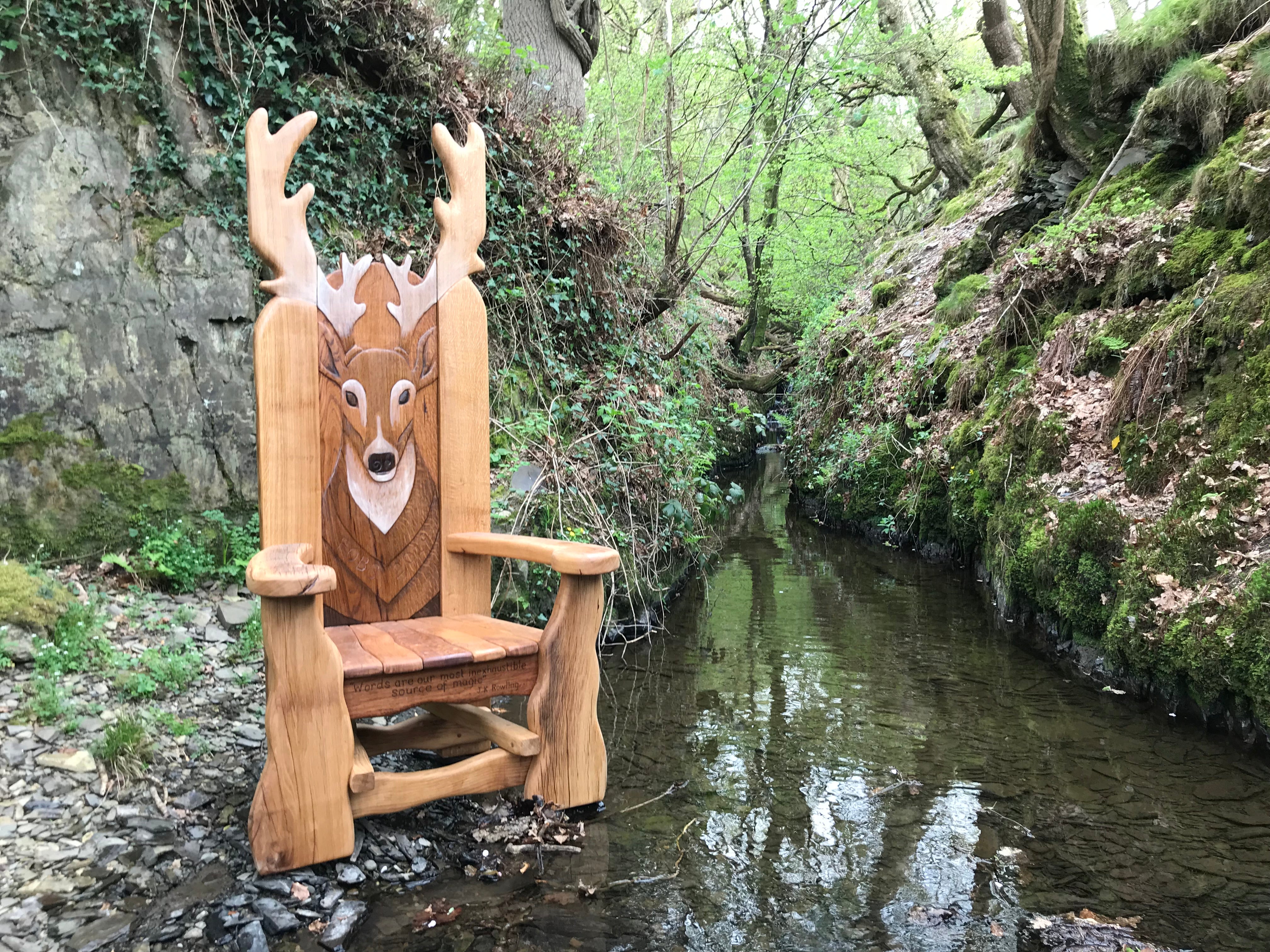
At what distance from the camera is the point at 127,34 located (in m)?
4.45

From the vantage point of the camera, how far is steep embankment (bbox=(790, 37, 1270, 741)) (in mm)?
3732

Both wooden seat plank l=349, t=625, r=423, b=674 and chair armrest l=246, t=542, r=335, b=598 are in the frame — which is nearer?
chair armrest l=246, t=542, r=335, b=598

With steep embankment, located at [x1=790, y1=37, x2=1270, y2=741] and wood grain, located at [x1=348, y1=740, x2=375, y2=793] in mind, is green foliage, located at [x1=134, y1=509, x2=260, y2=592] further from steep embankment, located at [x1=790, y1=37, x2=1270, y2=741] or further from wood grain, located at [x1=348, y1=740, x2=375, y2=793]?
steep embankment, located at [x1=790, y1=37, x2=1270, y2=741]

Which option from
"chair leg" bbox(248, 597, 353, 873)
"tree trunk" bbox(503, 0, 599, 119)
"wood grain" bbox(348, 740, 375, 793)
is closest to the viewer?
"chair leg" bbox(248, 597, 353, 873)

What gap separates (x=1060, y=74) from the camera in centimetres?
727

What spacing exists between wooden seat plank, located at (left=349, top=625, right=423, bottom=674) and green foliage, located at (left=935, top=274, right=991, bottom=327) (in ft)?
23.9

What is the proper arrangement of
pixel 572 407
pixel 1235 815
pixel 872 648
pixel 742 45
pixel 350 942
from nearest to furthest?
pixel 350 942 → pixel 1235 815 → pixel 872 648 → pixel 572 407 → pixel 742 45

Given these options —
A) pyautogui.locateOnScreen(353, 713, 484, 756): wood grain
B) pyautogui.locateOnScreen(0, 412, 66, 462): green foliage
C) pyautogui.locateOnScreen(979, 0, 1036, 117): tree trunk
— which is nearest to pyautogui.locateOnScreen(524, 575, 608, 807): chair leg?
pyautogui.locateOnScreen(353, 713, 484, 756): wood grain

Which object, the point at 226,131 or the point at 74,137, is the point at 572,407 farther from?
the point at 74,137

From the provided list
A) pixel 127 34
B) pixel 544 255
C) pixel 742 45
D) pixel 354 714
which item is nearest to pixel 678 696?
pixel 354 714

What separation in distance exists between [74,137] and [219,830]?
3882 millimetres

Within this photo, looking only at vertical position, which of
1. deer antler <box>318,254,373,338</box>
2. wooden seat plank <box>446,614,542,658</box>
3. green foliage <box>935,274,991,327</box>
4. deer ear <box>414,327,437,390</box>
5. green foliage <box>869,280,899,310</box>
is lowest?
wooden seat plank <box>446,614,542,658</box>

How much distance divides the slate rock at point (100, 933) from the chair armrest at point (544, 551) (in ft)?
4.59

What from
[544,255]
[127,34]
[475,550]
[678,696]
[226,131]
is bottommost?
[678,696]
